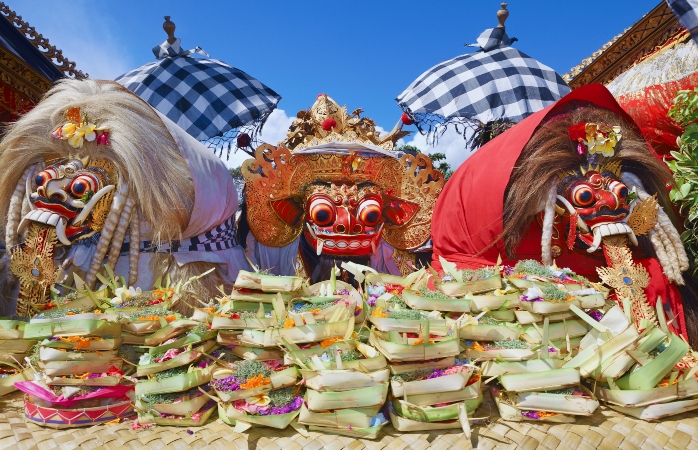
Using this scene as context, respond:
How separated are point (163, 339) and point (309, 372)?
0.48 meters

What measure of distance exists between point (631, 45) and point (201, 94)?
2.84 meters

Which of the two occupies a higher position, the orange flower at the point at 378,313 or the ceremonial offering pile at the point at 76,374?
the ceremonial offering pile at the point at 76,374

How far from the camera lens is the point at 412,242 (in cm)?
232

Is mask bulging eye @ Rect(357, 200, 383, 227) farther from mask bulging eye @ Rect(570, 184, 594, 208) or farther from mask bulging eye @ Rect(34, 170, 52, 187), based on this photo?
mask bulging eye @ Rect(34, 170, 52, 187)

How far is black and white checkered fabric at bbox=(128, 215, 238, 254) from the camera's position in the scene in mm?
1785

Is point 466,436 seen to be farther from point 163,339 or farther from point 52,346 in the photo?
point 52,346

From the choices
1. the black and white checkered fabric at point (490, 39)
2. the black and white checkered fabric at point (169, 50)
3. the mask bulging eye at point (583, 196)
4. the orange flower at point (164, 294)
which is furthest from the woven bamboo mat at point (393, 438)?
the black and white checkered fabric at point (490, 39)

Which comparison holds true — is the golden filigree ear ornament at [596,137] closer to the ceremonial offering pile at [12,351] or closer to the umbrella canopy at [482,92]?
the umbrella canopy at [482,92]

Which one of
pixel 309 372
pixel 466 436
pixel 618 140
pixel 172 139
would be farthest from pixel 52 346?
pixel 618 140

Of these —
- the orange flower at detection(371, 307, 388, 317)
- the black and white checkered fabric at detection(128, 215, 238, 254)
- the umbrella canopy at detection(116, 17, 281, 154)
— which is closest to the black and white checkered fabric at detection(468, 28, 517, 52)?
the umbrella canopy at detection(116, 17, 281, 154)

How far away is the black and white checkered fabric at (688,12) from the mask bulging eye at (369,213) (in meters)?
1.45

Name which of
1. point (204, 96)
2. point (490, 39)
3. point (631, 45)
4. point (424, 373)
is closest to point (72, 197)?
point (424, 373)

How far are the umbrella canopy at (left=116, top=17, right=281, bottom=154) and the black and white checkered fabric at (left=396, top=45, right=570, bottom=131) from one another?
111 centimetres

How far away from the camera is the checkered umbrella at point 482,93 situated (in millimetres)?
3201
